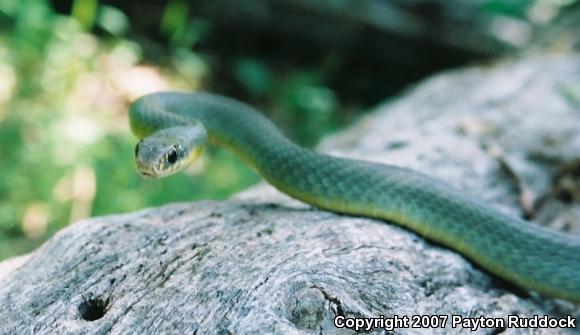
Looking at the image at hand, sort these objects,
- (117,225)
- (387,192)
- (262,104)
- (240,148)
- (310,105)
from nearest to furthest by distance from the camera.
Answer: (117,225), (387,192), (240,148), (310,105), (262,104)

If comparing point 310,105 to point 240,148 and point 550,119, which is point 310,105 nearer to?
point 550,119

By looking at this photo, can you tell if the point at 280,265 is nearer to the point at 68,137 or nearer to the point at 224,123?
the point at 224,123

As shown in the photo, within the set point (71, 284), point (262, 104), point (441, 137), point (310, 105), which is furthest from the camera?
point (262, 104)

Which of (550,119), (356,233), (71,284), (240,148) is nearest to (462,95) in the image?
(550,119)

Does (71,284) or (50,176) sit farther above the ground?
(71,284)

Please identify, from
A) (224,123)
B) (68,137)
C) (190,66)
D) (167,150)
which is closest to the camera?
(167,150)
